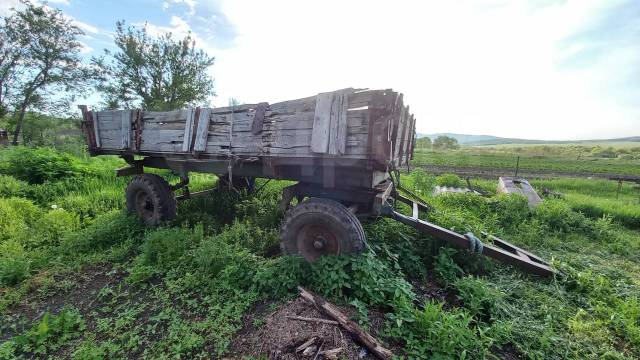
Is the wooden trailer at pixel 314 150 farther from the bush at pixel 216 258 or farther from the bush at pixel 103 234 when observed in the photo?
the bush at pixel 103 234

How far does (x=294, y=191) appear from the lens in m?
4.16

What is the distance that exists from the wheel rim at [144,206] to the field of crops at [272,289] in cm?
23

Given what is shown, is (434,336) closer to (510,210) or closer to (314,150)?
(314,150)

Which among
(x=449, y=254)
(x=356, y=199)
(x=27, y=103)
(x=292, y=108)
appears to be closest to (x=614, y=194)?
(x=449, y=254)

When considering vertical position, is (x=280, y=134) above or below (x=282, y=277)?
above

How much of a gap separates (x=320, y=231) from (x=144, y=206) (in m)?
4.13

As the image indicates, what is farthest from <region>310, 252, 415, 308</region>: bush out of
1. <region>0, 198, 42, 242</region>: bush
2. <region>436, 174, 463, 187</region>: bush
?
<region>436, 174, 463, 187</region>: bush

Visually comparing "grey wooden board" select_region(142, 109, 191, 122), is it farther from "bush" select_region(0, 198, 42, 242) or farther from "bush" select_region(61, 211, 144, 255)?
"bush" select_region(0, 198, 42, 242)

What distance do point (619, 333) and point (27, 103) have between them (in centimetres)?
3317

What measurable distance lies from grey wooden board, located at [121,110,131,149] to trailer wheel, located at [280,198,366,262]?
3.57 metres

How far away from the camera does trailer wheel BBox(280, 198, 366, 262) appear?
Answer: 329 centimetres

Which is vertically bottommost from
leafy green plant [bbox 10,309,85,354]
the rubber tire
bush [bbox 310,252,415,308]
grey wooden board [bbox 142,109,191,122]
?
leafy green plant [bbox 10,309,85,354]

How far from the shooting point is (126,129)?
4934 millimetres

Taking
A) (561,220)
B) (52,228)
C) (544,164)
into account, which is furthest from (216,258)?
(544,164)
